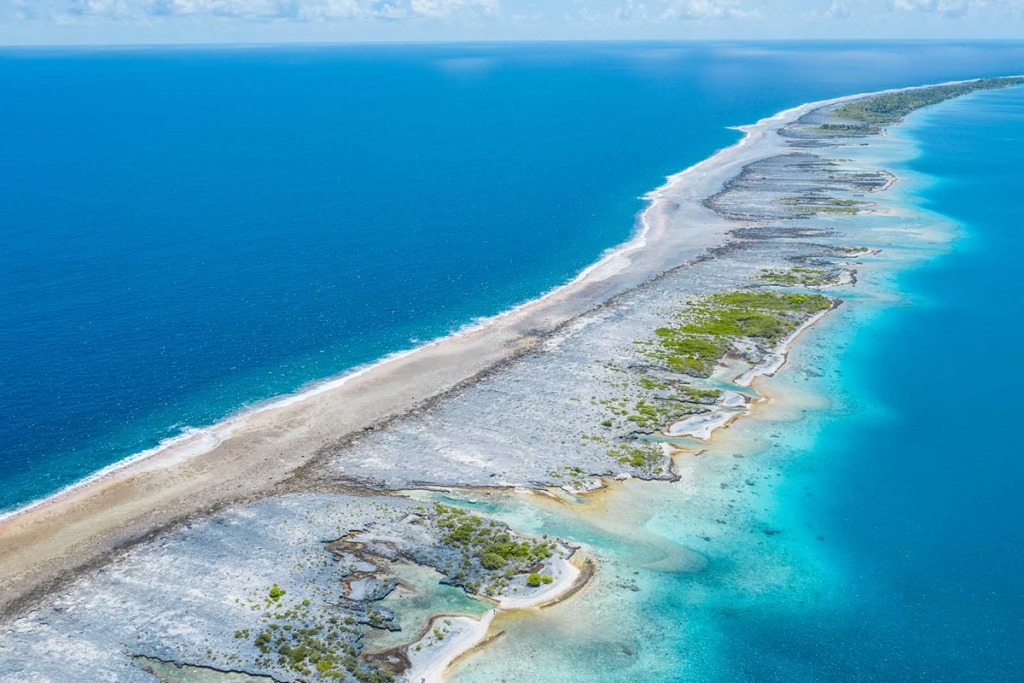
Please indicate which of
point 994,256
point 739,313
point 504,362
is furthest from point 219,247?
point 994,256

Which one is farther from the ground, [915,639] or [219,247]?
[219,247]

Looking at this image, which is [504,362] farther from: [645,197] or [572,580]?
[645,197]

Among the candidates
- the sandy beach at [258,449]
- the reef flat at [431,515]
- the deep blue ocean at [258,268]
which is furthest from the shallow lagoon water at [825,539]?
the sandy beach at [258,449]

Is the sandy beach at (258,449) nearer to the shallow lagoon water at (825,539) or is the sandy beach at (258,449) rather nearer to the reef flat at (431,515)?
the reef flat at (431,515)

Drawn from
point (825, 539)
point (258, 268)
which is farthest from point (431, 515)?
point (258, 268)

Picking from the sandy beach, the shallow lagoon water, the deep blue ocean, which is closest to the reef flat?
the sandy beach

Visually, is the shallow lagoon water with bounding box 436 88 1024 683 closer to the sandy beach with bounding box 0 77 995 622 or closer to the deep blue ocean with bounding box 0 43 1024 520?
the deep blue ocean with bounding box 0 43 1024 520

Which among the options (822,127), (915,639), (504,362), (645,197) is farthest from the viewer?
(822,127)

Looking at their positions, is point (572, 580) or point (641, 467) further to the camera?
point (641, 467)
